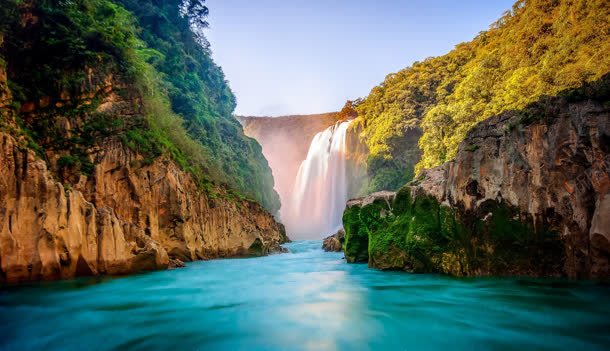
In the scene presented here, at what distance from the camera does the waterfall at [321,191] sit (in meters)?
43.4

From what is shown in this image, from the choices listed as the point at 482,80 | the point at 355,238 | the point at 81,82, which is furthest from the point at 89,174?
the point at 482,80

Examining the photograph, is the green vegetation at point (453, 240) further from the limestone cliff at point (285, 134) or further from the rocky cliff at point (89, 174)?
the limestone cliff at point (285, 134)

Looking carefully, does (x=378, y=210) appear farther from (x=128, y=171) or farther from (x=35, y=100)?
(x=35, y=100)

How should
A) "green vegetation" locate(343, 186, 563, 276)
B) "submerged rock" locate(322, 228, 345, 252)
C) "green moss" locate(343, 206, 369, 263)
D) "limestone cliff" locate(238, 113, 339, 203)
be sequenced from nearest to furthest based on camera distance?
"green vegetation" locate(343, 186, 563, 276), "green moss" locate(343, 206, 369, 263), "submerged rock" locate(322, 228, 345, 252), "limestone cliff" locate(238, 113, 339, 203)

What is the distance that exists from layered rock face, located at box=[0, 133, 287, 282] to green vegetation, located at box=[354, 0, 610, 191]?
51.1 ft

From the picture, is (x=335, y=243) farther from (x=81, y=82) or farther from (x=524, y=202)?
(x=81, y=82)

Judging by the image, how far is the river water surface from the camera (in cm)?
434

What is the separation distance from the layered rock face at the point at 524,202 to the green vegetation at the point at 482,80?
376 inches

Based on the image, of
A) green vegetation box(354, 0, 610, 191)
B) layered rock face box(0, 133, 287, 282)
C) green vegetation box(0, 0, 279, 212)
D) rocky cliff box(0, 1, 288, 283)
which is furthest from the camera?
green vegetation box(354, 0, 610, 191)

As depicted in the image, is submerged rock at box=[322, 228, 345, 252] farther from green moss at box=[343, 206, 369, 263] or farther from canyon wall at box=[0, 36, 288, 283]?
green moss at box=[343, 206, 369, 263]

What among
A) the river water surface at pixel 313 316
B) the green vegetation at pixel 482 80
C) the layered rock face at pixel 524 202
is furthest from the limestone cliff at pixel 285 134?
the river water surface at pixel 313 316

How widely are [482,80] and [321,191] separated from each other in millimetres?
26948

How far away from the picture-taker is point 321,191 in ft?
150

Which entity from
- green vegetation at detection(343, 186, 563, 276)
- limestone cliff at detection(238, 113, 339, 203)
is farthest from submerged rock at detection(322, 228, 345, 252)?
limestone cliff at detection(238, 113, 339, 203)
